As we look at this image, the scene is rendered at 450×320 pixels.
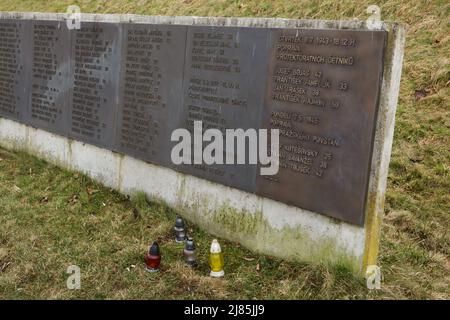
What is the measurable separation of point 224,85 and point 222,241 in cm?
168

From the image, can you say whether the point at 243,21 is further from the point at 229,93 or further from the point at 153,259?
the point at 153,259

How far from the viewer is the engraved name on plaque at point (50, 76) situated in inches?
287

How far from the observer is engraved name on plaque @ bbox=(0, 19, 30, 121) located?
8.09 meters

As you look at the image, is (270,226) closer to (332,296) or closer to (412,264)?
(332,296)

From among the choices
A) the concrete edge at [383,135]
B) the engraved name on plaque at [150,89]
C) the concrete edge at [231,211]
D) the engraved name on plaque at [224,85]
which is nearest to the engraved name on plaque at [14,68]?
the concrete edge at [231,211]

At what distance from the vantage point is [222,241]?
5.41 m

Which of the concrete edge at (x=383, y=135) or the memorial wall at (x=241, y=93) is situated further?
the memorial wall at (x=241, y=93)

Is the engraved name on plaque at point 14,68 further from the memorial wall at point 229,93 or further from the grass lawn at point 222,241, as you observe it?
the grass lawn at point 222,241

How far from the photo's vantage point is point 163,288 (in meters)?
4.43

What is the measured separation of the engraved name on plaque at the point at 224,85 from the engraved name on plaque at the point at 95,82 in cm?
136

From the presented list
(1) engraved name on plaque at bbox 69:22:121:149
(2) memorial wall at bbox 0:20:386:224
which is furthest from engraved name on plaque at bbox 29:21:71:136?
(1) engraved name on plaque at bbox 69:22:121:149

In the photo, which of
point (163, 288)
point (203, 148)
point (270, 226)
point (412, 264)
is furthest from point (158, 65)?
point (412, 264)

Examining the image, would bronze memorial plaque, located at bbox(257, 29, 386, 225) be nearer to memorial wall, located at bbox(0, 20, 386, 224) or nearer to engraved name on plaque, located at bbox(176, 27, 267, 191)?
memorial wall, located at bbox(0, 20, 386, 224)

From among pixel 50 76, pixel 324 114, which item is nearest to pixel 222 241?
pixel 324 114
